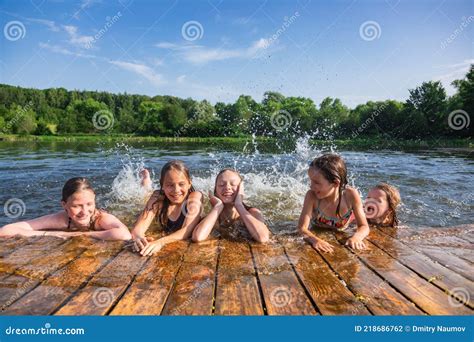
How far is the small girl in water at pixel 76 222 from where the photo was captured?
4414mm

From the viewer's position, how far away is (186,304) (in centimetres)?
262

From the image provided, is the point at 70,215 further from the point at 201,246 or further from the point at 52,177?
the point at 52,177

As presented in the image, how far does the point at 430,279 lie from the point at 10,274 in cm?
→ 370

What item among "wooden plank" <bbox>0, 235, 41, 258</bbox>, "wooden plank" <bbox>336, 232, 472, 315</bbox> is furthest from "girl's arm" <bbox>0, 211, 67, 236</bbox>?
"wooden plank" <bbox>336, 232, 472, 315</bbox>

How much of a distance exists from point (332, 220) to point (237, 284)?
233 centimetres

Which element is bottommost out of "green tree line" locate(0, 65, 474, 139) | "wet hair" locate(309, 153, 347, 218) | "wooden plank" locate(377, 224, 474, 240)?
"wooden plank" locate(377, 224, 474, 240)

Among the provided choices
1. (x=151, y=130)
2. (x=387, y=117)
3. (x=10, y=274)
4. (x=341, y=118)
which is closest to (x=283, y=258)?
(x=10, y=274)

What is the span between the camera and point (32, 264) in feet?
11.3

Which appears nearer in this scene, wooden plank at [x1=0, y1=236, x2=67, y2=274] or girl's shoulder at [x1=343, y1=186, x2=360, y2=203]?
wooden plank at [x1=0, y1=236, x2=67, y2=274]

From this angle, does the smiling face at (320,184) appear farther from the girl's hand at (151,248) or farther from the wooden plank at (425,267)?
the girl's hand at (151,248)

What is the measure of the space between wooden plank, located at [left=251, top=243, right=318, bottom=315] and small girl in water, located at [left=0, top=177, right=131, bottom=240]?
1.79 m

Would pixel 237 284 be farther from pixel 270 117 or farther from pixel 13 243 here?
pixel 270 117

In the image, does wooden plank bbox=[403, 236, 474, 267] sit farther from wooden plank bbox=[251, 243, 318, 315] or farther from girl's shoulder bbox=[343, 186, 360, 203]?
wooden plank bbox=[251, 243, 318, 315]

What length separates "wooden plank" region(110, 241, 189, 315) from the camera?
256 centimetres
